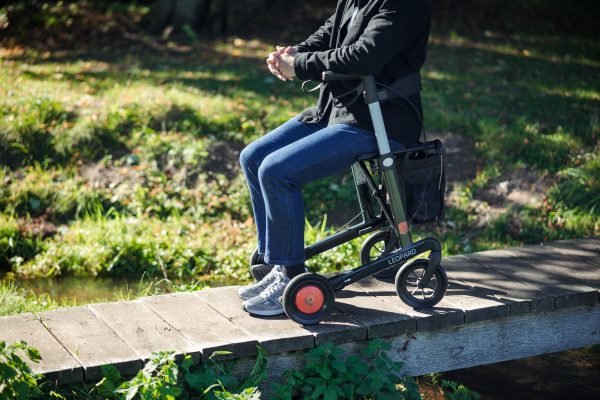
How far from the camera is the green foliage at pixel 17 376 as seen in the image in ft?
10.6

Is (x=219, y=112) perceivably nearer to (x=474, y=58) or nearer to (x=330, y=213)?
(x=330, y=213)

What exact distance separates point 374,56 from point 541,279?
65.5 inches

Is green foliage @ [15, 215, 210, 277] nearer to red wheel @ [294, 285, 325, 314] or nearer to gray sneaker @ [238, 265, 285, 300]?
gray sneaker @ [238, 265, 285, 300]

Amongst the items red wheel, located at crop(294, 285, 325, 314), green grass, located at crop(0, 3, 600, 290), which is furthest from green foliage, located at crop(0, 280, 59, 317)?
red wheel, located at crop(294, 285, 325, 314)

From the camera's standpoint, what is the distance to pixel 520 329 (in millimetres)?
4359

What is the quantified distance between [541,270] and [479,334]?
2.41 feet

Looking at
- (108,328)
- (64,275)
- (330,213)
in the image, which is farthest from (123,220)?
(108,328)

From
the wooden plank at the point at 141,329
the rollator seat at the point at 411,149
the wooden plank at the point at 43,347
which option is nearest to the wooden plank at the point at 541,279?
the rollator seat at the point at 411,149

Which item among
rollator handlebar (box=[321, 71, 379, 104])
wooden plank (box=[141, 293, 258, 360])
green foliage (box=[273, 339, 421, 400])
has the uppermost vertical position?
rollator handlebar (box=[321, 71, 379, 104])

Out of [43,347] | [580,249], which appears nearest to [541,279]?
[580,249]

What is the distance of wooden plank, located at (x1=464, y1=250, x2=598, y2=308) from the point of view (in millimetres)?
4391

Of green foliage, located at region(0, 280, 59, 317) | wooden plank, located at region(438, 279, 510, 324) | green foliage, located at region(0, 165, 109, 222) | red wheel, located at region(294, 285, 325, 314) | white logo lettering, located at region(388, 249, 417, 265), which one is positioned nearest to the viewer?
red wheel, located at region(294, 285, 325, 314)

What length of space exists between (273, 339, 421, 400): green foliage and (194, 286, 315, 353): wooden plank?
81 millimetres

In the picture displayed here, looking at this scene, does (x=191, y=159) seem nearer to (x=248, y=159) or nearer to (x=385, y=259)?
(x=248, y=159)
